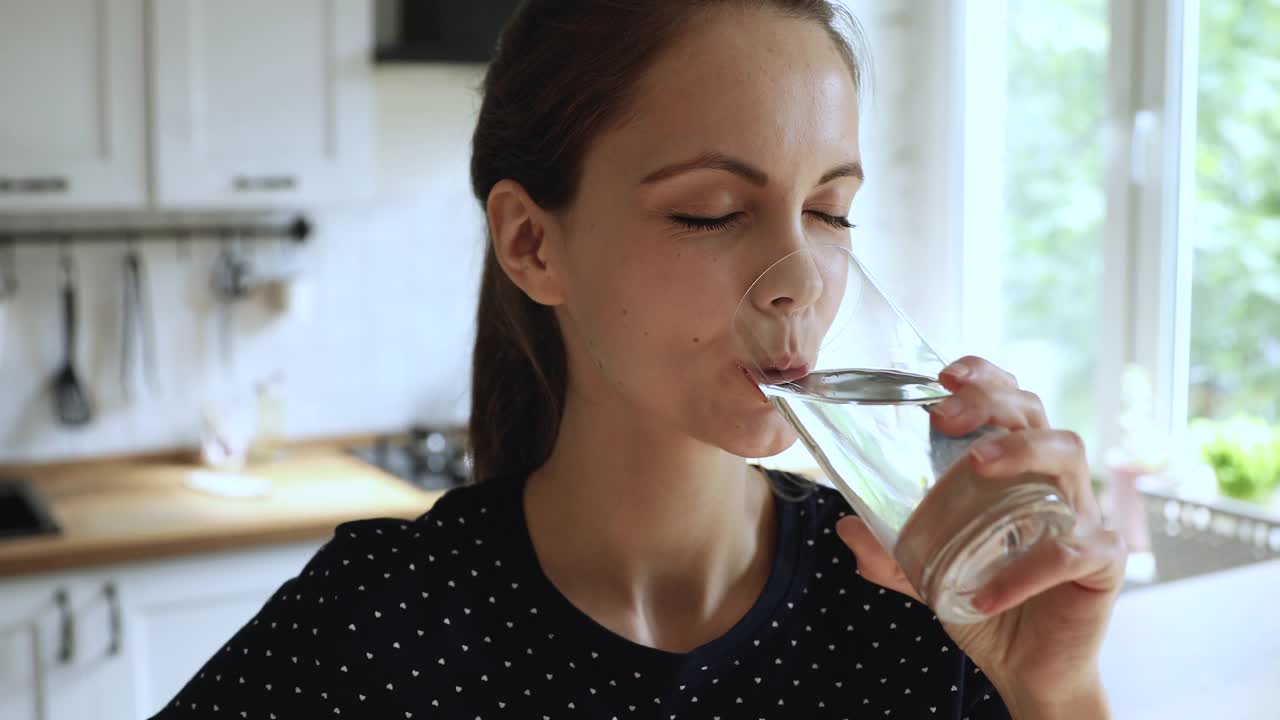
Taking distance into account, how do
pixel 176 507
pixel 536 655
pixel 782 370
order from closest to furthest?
pixel 782 370
pixel 536 655
pixel 176 507

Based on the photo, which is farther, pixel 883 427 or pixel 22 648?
pixel 22 648

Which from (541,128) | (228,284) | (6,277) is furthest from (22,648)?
(541,128)

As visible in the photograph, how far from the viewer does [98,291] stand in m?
2.89

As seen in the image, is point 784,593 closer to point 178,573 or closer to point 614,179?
point 614,179

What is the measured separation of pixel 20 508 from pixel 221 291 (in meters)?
0.66

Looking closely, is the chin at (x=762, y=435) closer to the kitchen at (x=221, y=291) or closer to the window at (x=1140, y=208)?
the kitchen at (x=221, y=291)

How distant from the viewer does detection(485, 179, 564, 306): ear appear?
111cm

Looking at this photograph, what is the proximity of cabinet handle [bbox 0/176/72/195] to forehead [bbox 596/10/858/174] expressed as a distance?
1.83 m

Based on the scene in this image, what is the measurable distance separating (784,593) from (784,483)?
0.53ft

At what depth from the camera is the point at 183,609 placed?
2.33m

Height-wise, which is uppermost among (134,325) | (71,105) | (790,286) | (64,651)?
(71,105)

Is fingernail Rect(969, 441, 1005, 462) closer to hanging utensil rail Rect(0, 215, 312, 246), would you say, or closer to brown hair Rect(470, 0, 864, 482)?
brown hair Rect(470, 0, 864, 482)

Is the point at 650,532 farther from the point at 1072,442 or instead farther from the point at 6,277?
the point at 6,277

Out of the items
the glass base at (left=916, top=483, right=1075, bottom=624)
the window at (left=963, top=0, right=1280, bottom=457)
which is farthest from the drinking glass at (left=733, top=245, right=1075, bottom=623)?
the window at (left=963, top=0, right=1280, bottom=457)
